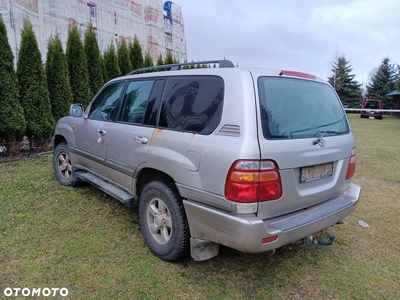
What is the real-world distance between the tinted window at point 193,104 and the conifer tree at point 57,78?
569cm

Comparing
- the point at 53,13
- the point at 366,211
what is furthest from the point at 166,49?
the point at 366,211

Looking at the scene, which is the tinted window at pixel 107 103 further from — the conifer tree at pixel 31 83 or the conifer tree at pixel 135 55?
the conifer tree at pixel 135 55

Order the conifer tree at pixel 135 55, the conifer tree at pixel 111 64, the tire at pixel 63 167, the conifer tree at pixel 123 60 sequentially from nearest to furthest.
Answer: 1. the tire at pixel 63 167
2. the conifer tree at pixel 111 64
3. the conifer tree at pixel 123 60
4. the conifer tree at pixel 135 55

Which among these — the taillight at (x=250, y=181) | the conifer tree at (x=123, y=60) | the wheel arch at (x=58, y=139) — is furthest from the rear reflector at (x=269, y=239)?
the conifer tree at (x=123, y=60)

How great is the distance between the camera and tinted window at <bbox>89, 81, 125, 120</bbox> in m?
3.46

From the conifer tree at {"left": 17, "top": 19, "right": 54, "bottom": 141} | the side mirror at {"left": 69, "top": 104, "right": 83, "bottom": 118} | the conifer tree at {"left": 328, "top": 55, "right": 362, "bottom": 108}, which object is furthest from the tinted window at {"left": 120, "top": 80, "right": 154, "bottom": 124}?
the conifer tree at {"left": 328, "top": 55, "right": 362, "bottom": 108}

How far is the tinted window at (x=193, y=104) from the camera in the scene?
222 centimetres

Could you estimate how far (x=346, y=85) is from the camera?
A: 3105 centimetres

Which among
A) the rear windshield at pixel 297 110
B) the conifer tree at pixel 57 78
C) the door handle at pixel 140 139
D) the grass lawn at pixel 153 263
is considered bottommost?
the grass lawn at pixel 153 263

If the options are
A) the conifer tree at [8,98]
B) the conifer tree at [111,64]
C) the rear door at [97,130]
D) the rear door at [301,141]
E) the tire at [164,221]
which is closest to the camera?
the rear door at [301,141]

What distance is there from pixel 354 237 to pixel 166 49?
2600cm

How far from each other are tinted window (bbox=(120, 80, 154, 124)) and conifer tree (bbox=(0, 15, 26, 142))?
4330 millimetres

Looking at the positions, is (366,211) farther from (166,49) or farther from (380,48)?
(380,48)

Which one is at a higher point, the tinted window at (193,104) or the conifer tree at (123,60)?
the conifer tree at (123,60)
